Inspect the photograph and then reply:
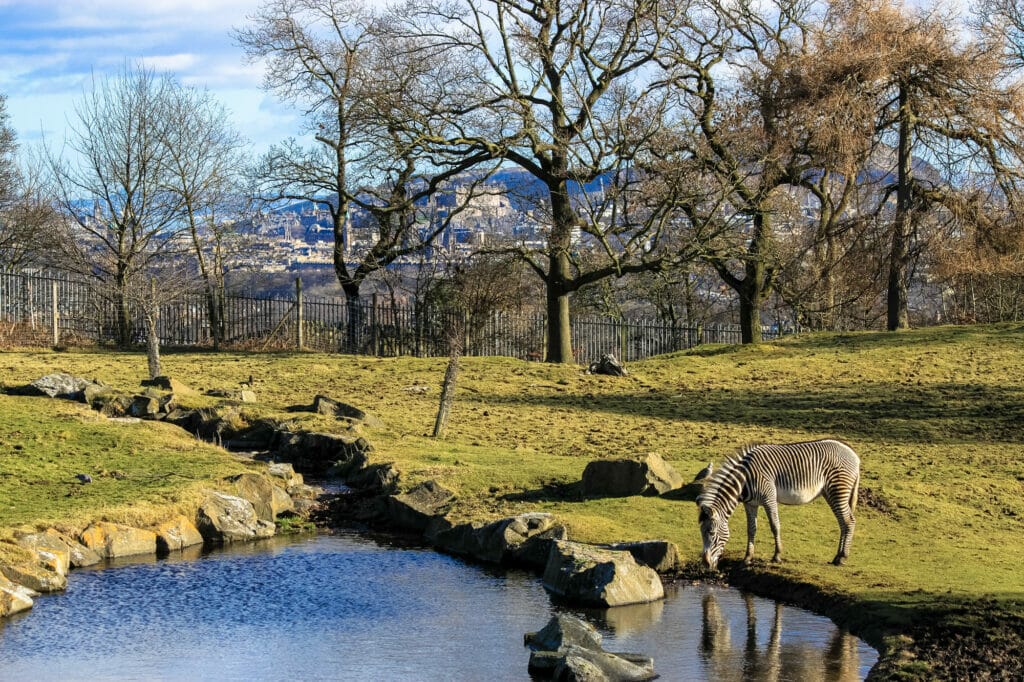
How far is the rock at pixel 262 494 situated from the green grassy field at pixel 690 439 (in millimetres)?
744

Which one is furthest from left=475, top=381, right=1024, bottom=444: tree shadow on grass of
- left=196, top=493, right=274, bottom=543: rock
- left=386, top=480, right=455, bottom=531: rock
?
left=196, top=493, right=274, bottom=543: rock

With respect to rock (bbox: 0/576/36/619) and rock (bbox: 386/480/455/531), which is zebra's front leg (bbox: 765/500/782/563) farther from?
rock (bbox: 0/576/36/619)

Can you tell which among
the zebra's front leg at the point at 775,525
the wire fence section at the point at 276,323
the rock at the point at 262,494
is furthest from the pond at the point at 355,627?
the wire fence section at the point at 276,323

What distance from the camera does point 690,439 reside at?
24.1 meters

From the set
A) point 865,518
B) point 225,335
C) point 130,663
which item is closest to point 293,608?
point 130,663

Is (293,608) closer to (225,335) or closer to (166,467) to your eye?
(166,467)

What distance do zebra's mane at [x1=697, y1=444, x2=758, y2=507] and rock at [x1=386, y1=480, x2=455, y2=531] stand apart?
14.9 ft

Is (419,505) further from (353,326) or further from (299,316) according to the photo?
(353,326)

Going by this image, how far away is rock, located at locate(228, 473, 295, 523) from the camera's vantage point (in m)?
18.2

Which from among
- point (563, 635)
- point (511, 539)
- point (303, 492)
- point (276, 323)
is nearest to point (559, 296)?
point (276, 323)

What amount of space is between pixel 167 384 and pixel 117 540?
1042cm

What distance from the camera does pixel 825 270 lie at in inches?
1506

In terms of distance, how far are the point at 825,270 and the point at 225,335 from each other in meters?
21.1

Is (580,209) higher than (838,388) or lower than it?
higher
